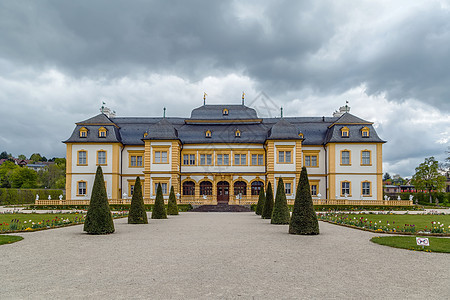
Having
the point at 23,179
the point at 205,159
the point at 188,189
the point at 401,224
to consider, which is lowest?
the point at 401,224

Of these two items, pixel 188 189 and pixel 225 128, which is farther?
pixel 225 128

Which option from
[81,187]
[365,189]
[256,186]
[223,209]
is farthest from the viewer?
[256,186]

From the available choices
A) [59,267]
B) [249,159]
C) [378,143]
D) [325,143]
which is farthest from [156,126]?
[59,267]

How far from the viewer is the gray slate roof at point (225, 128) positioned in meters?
38.3

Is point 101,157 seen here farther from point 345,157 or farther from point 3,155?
point 3,155

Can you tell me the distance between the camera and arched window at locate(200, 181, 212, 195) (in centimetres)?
4034

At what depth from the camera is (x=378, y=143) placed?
1490 inches

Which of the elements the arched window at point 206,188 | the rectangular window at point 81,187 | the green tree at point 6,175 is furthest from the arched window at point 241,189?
the green tree at point 6,175

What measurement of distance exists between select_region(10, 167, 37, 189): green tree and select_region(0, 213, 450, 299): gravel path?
74.4 m

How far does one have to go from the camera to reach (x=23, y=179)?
260ft

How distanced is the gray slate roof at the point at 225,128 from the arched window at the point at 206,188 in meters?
4.40

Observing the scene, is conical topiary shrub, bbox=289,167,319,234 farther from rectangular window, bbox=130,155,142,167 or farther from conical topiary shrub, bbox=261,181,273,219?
rectangular window, bbox=130,155,142,167

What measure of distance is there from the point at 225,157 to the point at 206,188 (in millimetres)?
3808

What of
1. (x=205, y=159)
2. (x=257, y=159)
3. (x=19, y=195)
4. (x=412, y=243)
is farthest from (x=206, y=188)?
(x=412, y=243)
